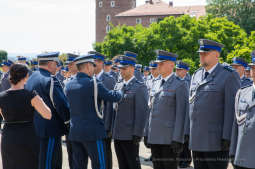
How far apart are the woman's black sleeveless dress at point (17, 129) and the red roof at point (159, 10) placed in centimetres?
8720

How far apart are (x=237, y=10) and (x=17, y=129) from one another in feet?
192

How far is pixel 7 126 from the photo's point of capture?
5551 millimetres

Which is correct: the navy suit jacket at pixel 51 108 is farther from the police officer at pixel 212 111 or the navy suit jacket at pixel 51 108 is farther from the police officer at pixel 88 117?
the police officer at pixel 212 111

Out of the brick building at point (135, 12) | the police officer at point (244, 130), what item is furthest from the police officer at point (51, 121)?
the brick building at point (135, 12)

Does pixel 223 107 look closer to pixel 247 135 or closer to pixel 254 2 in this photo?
pixel 247 135

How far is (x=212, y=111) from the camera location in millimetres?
5500

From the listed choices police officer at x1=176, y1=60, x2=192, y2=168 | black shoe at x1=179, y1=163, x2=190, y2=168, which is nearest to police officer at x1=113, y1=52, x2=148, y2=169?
Result: police officer at x1=176, y1=60, x2=192, y2=168

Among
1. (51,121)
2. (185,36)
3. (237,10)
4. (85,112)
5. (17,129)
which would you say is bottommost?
(185,36)

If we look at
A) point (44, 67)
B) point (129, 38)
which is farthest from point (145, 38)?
point (44, 67)

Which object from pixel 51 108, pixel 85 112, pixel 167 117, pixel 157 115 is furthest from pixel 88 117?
pixel 167 117

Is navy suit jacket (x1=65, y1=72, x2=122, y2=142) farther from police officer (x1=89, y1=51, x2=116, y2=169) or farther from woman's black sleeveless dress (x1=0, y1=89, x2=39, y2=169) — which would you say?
police officer (x1=89, y1=51, x2=116, y2=169)

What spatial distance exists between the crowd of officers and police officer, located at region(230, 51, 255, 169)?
1 cm

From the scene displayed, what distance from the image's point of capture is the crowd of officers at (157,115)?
5.32 metres

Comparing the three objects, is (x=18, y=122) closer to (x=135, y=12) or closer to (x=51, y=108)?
(x=51, y=108)
